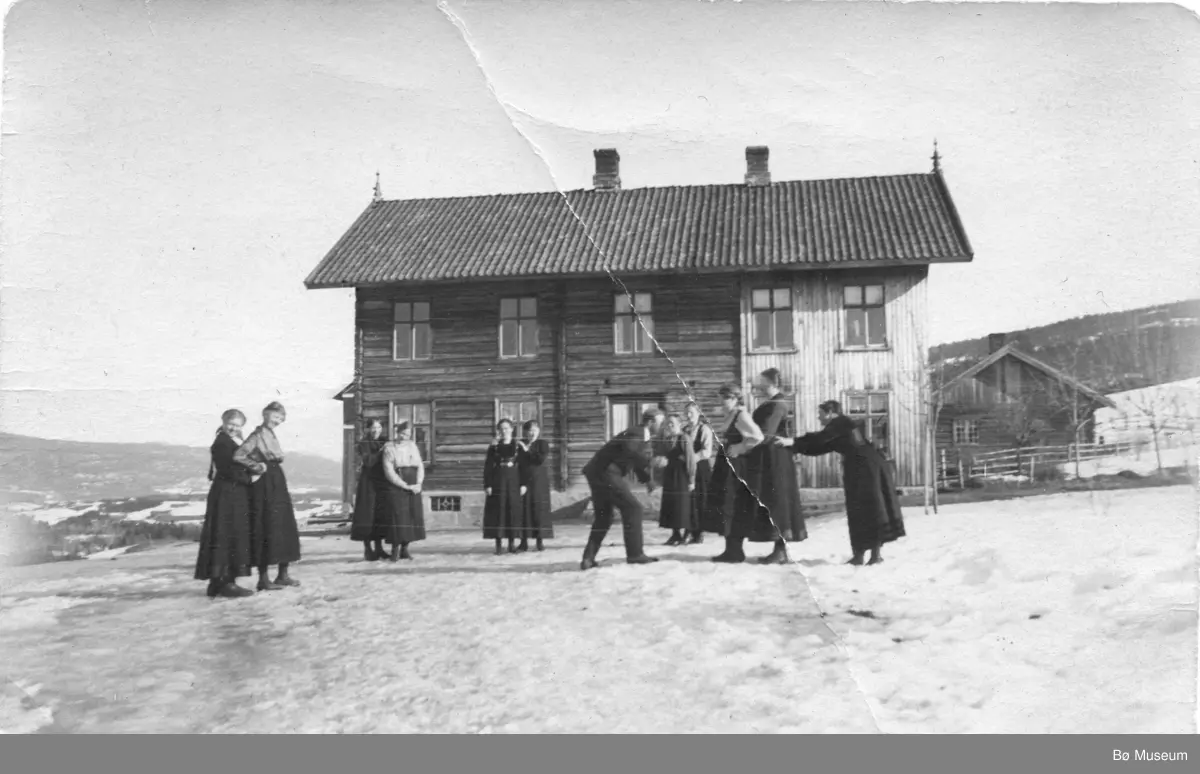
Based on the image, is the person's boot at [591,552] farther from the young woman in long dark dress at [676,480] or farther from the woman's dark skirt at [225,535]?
the woman's dark skirt at [225,535]

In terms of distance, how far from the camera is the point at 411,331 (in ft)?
10.7

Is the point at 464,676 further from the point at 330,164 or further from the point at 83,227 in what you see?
the point at 83,227

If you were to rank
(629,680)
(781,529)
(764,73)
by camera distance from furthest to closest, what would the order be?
1. (764,73)
2. (781,529)
3. (629,680)

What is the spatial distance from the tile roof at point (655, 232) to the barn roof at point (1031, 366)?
35 centimetres

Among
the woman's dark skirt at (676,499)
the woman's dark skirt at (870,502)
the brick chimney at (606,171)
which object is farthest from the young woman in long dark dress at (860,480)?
the brick chimney at (606,171)

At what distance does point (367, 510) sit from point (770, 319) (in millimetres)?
1543

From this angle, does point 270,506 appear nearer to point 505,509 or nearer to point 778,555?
point 505,509

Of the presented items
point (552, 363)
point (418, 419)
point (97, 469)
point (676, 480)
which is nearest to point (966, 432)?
point (676, 480)

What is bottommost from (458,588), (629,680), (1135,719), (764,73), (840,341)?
(1135,719)

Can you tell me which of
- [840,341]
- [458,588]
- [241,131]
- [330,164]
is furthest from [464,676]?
[241,131]

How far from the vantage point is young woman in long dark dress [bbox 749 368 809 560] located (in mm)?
3016

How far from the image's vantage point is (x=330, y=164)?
3365 mm

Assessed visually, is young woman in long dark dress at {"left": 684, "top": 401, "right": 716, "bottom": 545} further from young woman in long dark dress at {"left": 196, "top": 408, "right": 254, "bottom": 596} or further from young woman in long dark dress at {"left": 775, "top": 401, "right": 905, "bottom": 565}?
young woman in long dark dress at {"left": 196, "top": 408, "right": 254, "bottom": 596}

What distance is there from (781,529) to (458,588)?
111 centimetres
